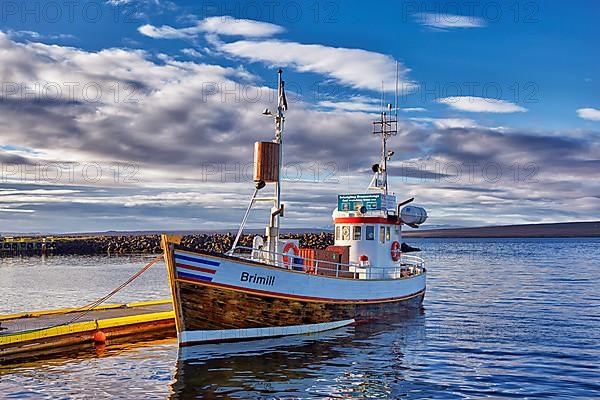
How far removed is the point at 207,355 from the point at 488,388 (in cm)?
929

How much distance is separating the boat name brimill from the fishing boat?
4cm

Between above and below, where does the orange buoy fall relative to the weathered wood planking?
below

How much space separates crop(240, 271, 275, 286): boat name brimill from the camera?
842 inches

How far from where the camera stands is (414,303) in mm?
32750

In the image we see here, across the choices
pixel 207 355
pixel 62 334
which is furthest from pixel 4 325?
pixel 207 355

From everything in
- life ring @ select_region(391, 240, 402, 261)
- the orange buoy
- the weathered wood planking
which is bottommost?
the orange buoy

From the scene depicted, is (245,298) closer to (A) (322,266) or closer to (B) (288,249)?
(B) (288,249)

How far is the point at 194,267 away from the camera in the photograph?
20.4 m

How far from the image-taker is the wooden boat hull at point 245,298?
67.3ft

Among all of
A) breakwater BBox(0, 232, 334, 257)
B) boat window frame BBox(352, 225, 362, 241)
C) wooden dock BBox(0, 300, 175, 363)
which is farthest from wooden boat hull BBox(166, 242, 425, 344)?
breakwater BBox(0, 232, 334, 257)

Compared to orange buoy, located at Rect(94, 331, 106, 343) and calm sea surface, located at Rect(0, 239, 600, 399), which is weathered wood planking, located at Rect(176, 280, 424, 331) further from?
orange buoy, located at Rect(94, 331, 106, 343)

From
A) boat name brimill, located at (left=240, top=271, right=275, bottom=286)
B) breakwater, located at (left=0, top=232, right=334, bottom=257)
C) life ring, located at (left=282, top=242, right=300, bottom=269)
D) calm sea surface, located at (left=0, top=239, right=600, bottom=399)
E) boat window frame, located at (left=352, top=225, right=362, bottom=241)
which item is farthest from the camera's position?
breakwater, located at (left=0, top=232, right=334, bottom=257)

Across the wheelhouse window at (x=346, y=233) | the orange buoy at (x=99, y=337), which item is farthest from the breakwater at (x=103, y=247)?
the orange buoy at (x=99, y=337)

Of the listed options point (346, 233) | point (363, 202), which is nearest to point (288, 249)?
point (346, 233)
